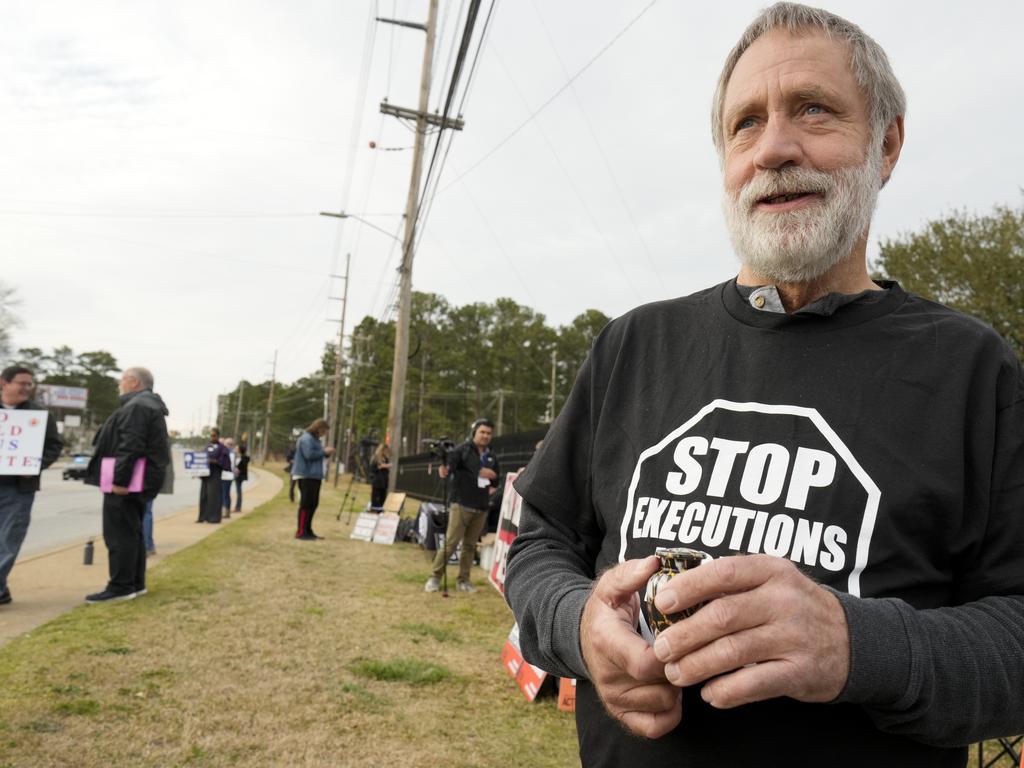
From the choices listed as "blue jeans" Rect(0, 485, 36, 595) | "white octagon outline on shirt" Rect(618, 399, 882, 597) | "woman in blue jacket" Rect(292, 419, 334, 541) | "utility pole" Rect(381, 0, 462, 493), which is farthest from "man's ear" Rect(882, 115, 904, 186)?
"utility pole" Rect(381, 0, 462, 493)

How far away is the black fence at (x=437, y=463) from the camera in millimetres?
14672

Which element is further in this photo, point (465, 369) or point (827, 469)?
point (465, 369)

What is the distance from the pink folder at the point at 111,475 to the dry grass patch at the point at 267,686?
42.9 inches

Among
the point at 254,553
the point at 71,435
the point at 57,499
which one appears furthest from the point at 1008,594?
the point at 71,435

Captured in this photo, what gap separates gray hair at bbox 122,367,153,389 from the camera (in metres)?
7.34

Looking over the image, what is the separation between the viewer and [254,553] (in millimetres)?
10750

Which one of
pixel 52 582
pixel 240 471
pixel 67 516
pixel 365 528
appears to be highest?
pixel 240 471

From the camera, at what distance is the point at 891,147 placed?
1373 mm

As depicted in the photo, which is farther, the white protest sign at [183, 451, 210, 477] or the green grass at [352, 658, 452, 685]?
the white protest sign at [183, 451, 210, 477]

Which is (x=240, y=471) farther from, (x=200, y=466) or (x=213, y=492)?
(x=200, y=466)

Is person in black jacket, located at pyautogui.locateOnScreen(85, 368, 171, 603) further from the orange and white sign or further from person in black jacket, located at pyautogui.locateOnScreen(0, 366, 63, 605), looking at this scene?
the orange and white sign

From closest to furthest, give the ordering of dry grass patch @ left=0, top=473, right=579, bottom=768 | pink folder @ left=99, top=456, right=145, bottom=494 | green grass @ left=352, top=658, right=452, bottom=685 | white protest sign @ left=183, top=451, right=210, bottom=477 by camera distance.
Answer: dry grass patch @ left=0, top=473, right=579, bottom=768
green grass @ left=352, top=658, right=452, bottom=685
pink folder @ left=99, top=456, right=145, bottom=494
white protest sign @ left=183, top=451, right=210, bottom=477

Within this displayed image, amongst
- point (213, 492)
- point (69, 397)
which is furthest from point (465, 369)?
point (69, 397)

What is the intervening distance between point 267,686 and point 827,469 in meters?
4.75
